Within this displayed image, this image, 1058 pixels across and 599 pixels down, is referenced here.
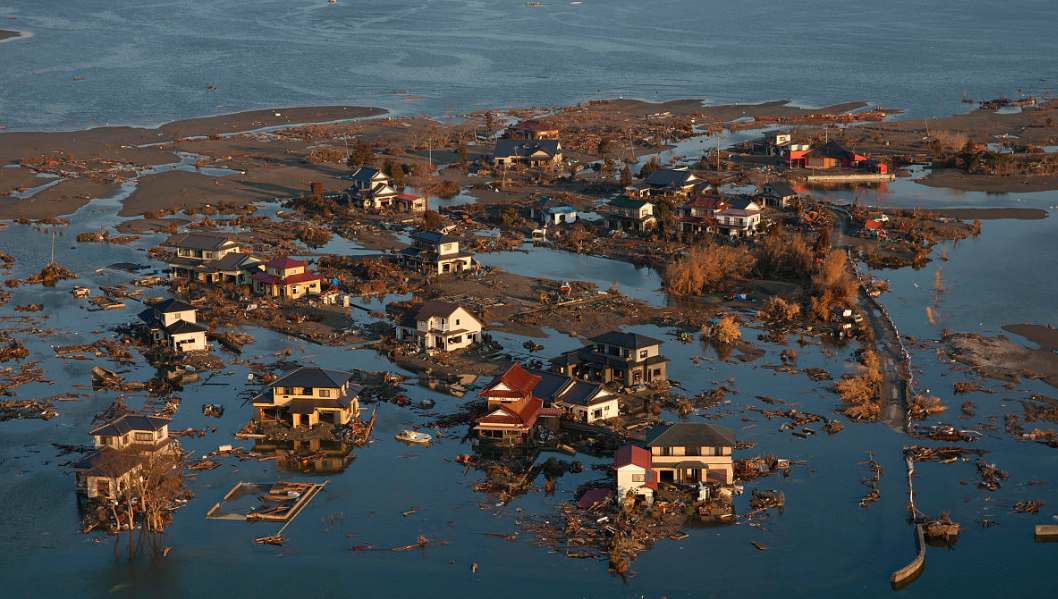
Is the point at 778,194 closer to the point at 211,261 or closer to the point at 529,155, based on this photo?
the point at 529,155

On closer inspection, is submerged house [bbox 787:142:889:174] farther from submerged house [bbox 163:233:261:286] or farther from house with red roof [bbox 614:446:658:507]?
house with red roof [bbox 614:446:658:507]

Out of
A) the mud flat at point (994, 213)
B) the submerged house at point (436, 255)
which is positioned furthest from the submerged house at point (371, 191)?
the mud flat at point (994, 213)

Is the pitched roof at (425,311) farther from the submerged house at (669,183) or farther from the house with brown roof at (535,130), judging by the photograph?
the house with brown roof at (535,130)

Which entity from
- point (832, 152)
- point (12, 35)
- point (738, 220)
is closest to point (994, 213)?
point (832, 152)

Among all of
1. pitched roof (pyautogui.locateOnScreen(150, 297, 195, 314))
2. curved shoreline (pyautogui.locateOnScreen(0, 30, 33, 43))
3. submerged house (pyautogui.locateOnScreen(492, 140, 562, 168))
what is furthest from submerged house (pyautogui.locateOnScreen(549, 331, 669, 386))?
curved shoreline (pyautogui.locateOnScreen(0, 30, 33, 43))

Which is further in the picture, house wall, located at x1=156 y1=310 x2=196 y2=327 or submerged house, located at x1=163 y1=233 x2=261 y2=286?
submerged house, located at x1=163 y1=233 x2=261 y2=286
